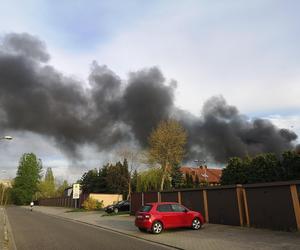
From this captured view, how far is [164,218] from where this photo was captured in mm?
17219

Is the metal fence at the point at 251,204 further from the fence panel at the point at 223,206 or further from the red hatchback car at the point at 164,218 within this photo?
the red hatchback car at the point at 164,218

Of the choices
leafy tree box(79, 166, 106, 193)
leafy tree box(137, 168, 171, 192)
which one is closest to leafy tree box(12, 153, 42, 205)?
leafy tree box(79, 166, 106, 193)

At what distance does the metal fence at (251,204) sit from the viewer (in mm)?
15797

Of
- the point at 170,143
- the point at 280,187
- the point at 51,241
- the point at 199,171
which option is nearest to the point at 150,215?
the point at 51,241

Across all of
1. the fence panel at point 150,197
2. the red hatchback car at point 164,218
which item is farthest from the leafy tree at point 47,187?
the red hatchback car at point 164,218

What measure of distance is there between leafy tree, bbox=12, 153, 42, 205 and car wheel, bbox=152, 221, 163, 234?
285 feet

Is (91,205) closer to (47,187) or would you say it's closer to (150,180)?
(150,180)

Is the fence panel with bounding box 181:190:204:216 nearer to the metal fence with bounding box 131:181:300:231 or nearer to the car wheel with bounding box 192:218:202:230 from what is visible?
the metal fence with bounding box 131:181:300:231

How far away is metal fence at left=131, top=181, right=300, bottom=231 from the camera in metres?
15.8

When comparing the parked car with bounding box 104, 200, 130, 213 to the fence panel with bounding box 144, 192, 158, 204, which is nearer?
the fence panel with bounding box 144, 192, 158, 204

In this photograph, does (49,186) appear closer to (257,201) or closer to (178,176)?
(178,176)

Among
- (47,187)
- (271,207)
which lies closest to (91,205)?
(271,207)

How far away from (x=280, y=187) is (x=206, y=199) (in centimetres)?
628

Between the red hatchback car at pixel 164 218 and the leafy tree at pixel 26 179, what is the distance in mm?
86120
